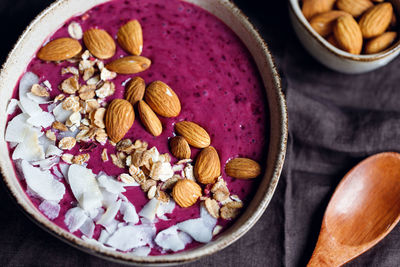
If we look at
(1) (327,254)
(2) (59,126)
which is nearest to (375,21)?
(1) (327,254)

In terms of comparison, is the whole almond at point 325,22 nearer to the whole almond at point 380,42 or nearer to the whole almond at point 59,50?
the whole almond at point 380,42

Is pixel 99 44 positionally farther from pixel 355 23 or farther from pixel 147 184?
pixel 355 23

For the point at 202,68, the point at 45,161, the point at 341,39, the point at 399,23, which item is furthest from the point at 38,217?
the point at 399,23

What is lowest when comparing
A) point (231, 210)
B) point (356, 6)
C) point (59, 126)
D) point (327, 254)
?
point (327, 254)

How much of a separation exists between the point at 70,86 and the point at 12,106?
0.41ft

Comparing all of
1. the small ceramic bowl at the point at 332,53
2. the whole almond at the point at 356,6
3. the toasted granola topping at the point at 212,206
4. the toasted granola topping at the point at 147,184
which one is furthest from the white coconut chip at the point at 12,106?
the whole almond at the point at 356,6

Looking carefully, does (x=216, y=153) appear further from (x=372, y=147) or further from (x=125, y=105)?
(x=372, y=147)

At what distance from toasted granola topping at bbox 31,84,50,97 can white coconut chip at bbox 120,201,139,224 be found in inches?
11.1

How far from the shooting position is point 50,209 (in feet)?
3.12

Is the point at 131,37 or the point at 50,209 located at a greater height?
the point at 131,37

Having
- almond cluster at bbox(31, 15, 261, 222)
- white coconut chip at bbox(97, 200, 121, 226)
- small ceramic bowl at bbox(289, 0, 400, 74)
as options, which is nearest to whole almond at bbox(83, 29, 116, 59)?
almond cluster at bbox(31, 15, 261, 222)

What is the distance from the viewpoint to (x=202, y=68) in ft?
3.55

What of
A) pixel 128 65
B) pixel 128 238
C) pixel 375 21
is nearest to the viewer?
pixel 128 238

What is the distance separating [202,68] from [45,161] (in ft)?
1.27
